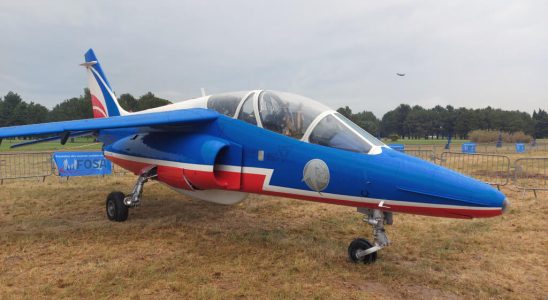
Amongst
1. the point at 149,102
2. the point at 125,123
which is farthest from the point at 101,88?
the point at 149,102

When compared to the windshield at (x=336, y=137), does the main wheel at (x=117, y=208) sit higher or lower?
lower

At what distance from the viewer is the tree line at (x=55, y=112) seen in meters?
66.2

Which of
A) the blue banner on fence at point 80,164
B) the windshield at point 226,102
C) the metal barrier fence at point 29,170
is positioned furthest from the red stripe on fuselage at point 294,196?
the metal barrier fence at point 29,170

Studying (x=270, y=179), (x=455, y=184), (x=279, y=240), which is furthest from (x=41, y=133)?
(x=455, y=184)

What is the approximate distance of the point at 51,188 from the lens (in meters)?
10.4

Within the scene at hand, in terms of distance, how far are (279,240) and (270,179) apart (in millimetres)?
1258

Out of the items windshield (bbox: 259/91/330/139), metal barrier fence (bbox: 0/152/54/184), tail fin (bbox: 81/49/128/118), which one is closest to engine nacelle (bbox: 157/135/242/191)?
windshield (bbox: 259/91/330/139)

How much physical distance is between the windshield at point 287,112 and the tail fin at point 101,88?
5699mm

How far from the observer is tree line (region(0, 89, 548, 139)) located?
83250 millimetres

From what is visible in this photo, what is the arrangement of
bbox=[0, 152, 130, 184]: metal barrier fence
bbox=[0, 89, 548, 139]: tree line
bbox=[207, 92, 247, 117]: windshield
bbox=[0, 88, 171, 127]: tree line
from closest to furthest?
bbox=[207, 92, 247, 117]: windshield, bbox=[0, 152, 130, 184]: metal barrier fence, bbox=[0, 88, 171, 127]: tree line, bbox=[0, 89, 548, 139]: tree line

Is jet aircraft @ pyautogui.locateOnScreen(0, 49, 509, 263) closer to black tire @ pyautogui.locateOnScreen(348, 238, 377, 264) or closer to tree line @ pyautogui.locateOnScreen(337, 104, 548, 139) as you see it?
black tire @ pyautogui.locateOnScreen(348, 238, 377, 264)

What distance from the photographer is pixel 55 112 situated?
100125mm

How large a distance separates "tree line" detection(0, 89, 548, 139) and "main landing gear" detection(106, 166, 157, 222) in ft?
230

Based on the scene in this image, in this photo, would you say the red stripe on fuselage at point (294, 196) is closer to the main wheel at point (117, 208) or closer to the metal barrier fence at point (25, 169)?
the main wheel at point (117, 208)
